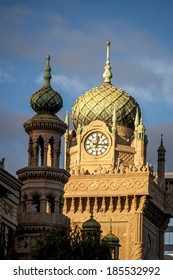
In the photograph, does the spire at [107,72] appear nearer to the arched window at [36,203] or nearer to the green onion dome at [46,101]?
the green onion dome at [46,101]

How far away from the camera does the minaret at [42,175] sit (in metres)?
72.6

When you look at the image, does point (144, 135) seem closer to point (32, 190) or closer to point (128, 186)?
point (128, 186)

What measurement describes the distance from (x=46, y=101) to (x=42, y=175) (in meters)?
4.89

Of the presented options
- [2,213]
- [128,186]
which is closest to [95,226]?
[2,213]

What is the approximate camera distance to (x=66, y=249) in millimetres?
59531

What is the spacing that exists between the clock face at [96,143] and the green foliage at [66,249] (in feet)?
126

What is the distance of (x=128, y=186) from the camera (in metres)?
94.2

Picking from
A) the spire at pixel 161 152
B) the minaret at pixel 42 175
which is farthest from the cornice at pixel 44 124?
the spire at pixel 161 152

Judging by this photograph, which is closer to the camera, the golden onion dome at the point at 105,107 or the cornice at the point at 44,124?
the cornice at the point at 44,124

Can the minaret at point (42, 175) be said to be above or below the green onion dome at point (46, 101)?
below

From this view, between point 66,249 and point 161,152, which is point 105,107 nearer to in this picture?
point 161,152

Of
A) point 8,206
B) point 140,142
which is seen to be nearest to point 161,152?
point 140,142
